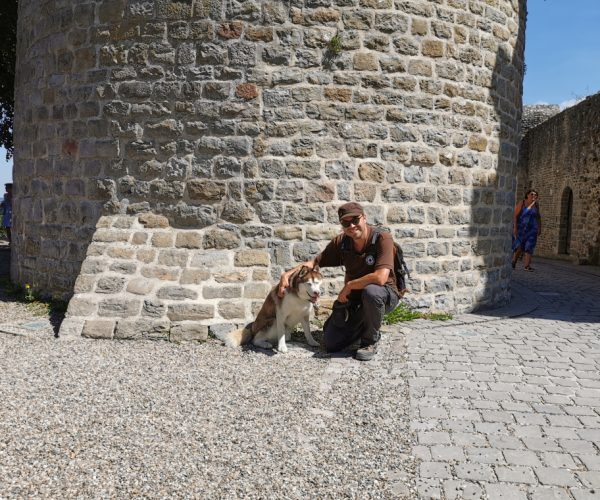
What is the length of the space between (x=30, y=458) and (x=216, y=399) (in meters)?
1.24

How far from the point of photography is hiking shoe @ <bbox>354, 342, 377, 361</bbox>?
482 cm

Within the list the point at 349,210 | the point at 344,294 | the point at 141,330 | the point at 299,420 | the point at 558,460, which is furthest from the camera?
the point at 141,330

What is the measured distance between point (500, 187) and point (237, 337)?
414 cm

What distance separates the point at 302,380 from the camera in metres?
4.26

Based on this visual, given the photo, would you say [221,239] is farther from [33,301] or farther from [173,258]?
[33,301]

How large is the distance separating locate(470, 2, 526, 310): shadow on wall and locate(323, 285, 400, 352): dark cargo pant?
248cm

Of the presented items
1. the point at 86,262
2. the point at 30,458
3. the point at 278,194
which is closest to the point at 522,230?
the point at 278,194

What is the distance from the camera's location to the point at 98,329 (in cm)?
536

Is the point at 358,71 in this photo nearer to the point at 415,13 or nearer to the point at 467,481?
the point at 415,13

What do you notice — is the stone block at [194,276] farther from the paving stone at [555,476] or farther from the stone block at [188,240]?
the paving stone at [555,476]

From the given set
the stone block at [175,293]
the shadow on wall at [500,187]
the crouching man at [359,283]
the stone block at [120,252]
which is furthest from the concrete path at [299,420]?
the shadow on wall at [500,187]

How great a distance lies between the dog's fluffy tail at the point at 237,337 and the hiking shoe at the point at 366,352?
1076mm

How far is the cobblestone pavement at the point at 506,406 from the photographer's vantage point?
8.95ft

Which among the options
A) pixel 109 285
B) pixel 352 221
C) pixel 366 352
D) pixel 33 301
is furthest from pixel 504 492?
pixel 33 301
